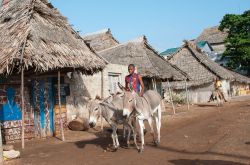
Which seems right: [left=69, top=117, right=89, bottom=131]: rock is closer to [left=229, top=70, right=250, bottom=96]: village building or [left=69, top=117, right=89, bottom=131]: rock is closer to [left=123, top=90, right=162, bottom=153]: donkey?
[left=123, top=90, right=162, bottom=153]: donkey

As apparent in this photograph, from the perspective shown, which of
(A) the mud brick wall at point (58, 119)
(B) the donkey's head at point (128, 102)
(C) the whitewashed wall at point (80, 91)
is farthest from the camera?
(C) the whitewashed wall at point (80, 91)

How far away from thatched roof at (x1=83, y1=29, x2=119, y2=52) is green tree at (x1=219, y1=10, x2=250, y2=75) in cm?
1796

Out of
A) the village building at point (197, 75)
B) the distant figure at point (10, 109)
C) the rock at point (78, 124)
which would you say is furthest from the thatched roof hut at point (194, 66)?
the distant figure at point (10, 109)

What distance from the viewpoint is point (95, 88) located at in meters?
15.4

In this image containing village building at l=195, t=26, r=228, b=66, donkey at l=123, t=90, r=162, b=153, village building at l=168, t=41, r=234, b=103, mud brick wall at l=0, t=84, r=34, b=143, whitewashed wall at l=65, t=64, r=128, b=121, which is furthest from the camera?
village building at l=195, t=26, r=228, b=66

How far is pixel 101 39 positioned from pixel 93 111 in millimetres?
18617

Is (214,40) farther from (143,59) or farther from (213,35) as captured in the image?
(143,59)

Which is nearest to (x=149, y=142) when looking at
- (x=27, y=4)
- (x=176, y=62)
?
(x=27, y=4)

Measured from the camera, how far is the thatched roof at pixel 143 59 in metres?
19.2

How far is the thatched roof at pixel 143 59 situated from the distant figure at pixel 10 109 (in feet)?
27.9

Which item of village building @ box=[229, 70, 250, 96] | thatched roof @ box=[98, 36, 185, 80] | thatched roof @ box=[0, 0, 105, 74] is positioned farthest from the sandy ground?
village building @ box=[229, 70, 250, 96]

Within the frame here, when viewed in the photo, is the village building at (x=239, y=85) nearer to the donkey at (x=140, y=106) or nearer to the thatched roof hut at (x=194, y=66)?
the thatched roof hut at (x=194, y=66)

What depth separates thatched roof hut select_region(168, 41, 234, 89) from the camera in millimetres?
30702

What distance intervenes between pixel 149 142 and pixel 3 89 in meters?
5.47
